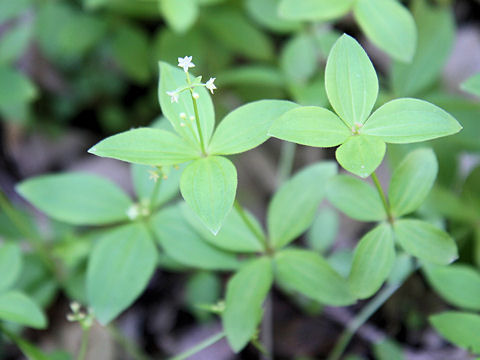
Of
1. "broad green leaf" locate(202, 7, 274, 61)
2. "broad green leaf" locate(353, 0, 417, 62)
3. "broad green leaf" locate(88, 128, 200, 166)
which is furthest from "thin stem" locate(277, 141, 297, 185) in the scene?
A: "broad green leaf" locate(88, 128, 200, 166)

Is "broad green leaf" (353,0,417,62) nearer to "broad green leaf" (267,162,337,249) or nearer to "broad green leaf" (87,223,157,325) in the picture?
"broad green leaf" (267,162,337,249)

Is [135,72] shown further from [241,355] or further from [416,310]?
[416,310]

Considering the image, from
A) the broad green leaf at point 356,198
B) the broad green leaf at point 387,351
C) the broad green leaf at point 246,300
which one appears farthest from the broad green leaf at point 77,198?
the broad green leaf at point 387,351

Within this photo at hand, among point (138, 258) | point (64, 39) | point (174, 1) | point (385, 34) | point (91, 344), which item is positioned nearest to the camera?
→ point (138, 258)

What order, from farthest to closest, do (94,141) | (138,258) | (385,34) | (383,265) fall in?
(94,141) < (385,34) < (138,258) < (383,265)

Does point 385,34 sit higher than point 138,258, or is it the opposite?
point 385,34

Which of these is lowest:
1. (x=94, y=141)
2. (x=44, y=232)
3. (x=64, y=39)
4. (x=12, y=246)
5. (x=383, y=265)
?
(x=44, y=232)

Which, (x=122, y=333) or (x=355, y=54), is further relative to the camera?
(x=122, y=333)

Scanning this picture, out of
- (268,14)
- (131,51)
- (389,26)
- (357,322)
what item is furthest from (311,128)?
(131,51)

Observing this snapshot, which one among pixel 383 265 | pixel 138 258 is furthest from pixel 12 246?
pixel 383 265
